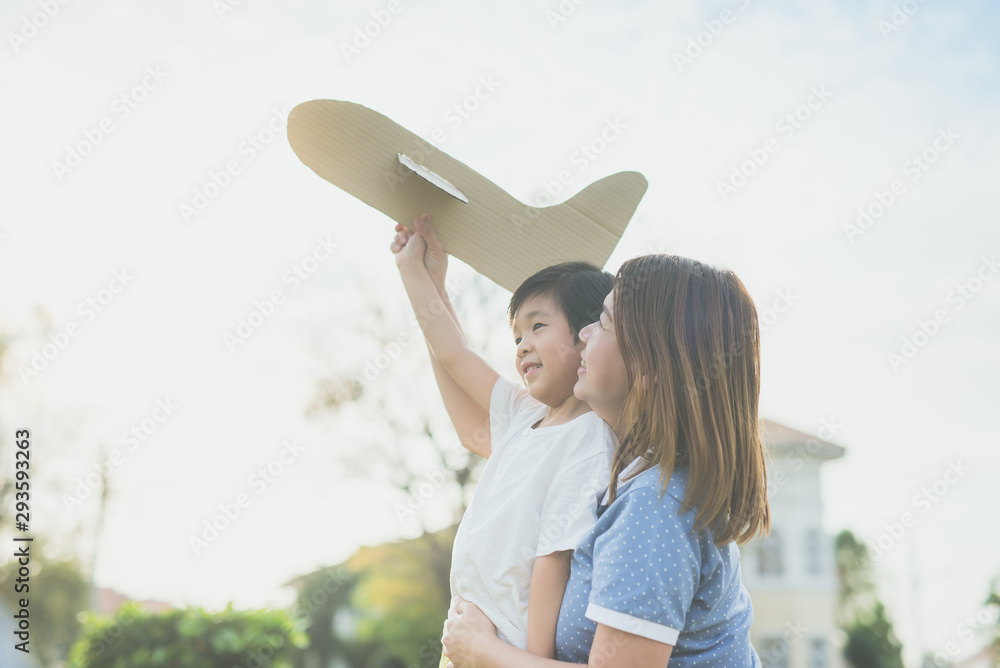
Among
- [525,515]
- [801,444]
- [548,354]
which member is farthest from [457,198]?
[801,444]

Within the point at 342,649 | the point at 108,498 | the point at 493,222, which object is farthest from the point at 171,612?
the point at 342,649

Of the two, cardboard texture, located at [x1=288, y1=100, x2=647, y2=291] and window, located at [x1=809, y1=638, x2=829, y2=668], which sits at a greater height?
cardboard texture, located at [x1=288, y1=100, x2=647, y2=291]

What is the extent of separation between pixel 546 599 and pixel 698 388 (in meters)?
0.51

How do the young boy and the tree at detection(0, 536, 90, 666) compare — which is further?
the tree at detection(0, 536, 90, 666)

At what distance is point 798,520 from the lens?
20188 mm

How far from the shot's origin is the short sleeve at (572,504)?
1.61m

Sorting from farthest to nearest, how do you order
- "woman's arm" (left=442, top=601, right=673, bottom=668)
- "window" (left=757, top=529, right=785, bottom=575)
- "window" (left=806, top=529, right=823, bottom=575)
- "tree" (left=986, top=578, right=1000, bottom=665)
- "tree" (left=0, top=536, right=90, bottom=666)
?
"window" (left=806, top=529, right=823, bottom=575) < "window" (left=757, top=529, right=785, bottom=575) < "tree" (left=0, top=536, right=90, bottom=666) < "tree" (left=986, top=578, right=1000, bottom=665) < "woman's arm" (left=442, top=601, right=673, bottom=668)

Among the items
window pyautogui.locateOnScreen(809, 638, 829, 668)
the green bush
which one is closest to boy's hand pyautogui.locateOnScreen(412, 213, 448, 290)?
the green bush

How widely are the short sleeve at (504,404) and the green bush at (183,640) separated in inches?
135

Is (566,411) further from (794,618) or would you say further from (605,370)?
(794,618)

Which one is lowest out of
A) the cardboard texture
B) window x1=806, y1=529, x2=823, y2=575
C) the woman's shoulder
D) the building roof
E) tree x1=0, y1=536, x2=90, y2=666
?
tree x1=0, y1=536, x2=90, y2=666

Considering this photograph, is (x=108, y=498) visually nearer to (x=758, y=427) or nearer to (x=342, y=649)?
(x=342, y=649)

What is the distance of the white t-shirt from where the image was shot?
166 centimetres

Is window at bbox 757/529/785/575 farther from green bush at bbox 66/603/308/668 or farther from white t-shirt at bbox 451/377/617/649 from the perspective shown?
white t-shirt at bbox 451/377/617/649
